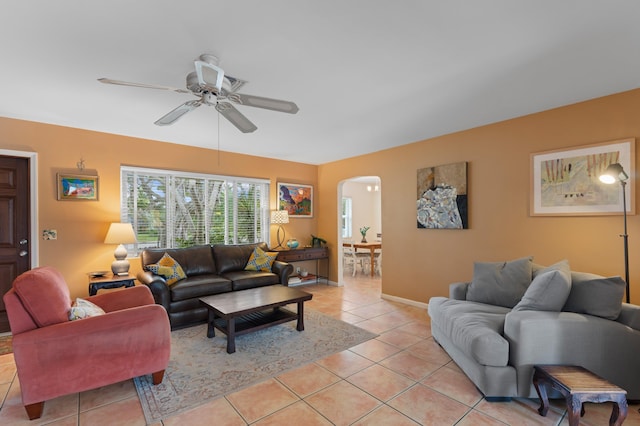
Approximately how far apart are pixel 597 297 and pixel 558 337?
463 mm

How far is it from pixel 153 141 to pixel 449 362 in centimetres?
475

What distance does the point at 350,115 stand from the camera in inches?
134

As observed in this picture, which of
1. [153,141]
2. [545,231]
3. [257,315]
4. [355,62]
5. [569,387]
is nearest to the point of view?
[569,387]

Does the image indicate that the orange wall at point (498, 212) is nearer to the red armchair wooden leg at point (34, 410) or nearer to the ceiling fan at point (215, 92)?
the ceiling fan at point (215, 92)

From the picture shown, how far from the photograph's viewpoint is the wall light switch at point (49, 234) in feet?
11.9

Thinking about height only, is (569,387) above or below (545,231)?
below

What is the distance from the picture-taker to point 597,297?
7.23 feet

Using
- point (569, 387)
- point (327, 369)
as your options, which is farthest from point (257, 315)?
point (569, 387)

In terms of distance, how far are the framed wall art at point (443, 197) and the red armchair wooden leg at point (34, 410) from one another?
14.1 feet

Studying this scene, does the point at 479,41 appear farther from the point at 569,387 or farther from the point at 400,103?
the point at 569,387

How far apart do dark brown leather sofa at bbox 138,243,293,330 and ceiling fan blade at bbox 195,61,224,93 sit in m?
2.48

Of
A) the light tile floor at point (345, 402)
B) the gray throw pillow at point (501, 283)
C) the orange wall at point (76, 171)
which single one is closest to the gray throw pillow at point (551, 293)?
the gray throw pillow at point (501, 283)

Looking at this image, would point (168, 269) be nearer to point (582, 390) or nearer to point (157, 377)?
point (157, 377)

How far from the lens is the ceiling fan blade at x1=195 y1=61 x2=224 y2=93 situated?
6.19 feet
